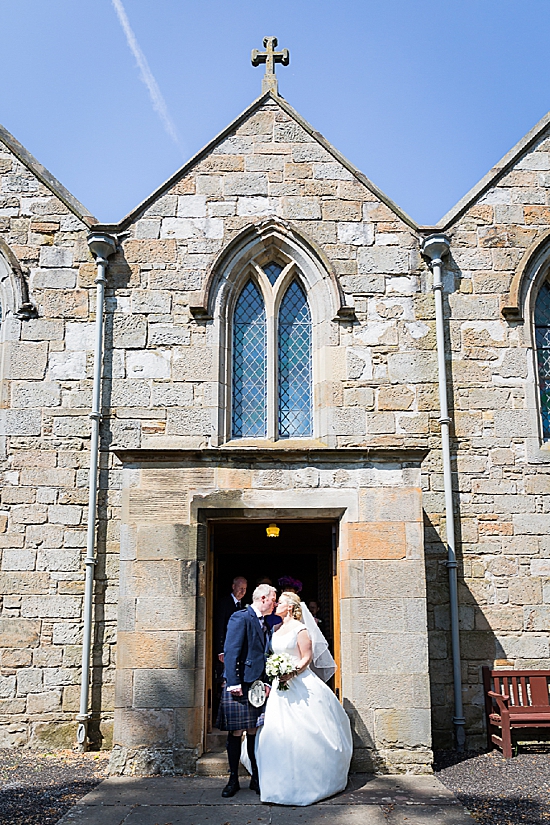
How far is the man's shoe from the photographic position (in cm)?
690

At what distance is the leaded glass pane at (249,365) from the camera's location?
1006 cm

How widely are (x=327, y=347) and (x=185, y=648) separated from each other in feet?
13.9

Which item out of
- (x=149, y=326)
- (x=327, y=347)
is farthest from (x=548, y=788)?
(x=149, y=326)

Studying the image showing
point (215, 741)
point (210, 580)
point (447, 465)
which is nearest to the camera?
point (215, 741)

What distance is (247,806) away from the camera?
6.66 m

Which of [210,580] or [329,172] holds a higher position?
[329,172]

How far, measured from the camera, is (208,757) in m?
7.75

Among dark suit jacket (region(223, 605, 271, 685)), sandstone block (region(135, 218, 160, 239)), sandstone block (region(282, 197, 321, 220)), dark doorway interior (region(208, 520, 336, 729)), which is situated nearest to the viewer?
dark suit jacket (region(223, 605, 271, 685))

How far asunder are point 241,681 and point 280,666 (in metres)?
0.42

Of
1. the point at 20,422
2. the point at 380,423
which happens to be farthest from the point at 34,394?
the point at 380,423

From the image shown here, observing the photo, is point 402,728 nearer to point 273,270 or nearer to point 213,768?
point 213,768

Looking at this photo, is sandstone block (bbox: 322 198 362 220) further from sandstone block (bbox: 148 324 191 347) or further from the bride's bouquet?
the bride's bouquet

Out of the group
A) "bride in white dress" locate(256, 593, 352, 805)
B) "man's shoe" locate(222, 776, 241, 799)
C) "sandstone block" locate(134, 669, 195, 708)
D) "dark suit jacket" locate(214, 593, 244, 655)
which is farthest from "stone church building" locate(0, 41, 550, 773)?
"man's shoe" locate(222, 776, 241, 799)

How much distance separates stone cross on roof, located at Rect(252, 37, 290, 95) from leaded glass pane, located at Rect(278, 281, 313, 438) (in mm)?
3071
